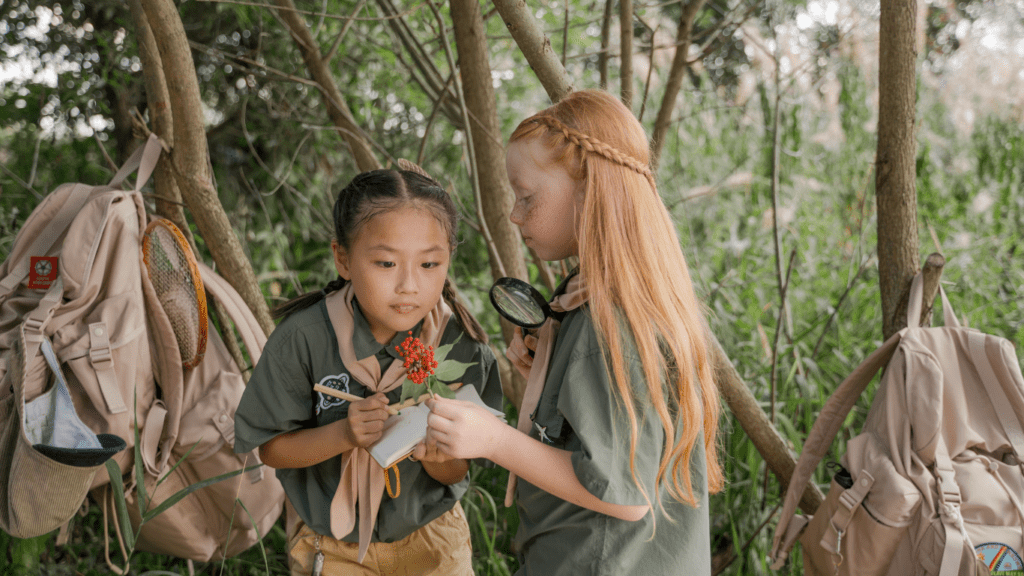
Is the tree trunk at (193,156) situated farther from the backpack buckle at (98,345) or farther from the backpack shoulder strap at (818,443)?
the backpack shoulder strap at (818,443)

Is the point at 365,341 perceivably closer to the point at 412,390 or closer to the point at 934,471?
the point at 412,390

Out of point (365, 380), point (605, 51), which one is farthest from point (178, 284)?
point (605, 51)

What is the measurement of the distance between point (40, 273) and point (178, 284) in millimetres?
357

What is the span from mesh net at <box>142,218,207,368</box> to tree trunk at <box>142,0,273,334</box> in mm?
128

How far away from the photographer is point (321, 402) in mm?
1554

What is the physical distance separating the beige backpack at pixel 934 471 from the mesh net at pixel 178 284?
180 cm

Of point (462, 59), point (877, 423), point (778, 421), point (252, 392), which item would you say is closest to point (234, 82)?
point (462, 59)

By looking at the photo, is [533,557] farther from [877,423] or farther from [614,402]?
[877,423]

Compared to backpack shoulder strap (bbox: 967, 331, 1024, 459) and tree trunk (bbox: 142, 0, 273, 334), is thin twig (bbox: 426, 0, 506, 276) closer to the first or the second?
tree trunk (bbox: 142, 0, 273, 334)

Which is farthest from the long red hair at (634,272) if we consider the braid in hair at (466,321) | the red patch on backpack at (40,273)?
the red patch on backpack at (40,273)

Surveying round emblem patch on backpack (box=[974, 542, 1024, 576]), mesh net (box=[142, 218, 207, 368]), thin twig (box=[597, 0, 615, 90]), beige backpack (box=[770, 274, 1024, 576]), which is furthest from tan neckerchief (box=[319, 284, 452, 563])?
round emblem patch on backpack (box=[974, 542, 1024, 576])

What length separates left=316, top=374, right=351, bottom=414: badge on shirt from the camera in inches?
60.6

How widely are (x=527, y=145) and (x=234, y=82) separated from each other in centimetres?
300

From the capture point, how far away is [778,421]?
2.64 meters
